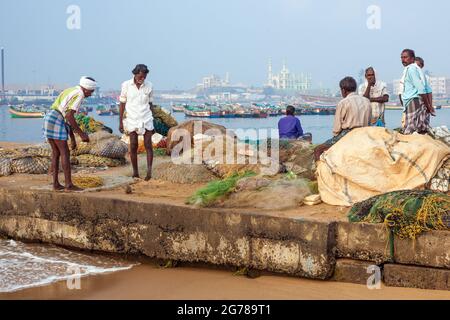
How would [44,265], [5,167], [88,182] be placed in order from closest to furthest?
[44,265], [88,182], [5,167]

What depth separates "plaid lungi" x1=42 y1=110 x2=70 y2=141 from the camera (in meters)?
8.22

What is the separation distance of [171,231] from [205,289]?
3.20 ft

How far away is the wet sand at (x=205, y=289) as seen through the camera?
20.0 ft

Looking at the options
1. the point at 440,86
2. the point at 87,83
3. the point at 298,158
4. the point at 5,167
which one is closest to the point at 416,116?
the point at 298,158

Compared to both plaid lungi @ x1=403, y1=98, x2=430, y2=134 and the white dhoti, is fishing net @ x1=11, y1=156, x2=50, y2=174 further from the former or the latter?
plaid lungi @ x1=403, y1=98, x2=430, y2=134

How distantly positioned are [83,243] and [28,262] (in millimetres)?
695

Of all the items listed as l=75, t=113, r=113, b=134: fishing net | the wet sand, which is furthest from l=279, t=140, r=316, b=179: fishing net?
l=75, t=113, r=113, b=134: fishing net

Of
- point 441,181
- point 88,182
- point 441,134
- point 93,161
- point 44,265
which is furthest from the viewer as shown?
point 93,161

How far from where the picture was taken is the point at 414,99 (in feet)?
27.3

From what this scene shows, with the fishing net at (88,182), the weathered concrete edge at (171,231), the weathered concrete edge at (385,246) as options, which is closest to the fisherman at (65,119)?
the fishing net at (88,182)

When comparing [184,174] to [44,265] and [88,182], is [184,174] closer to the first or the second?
[88,182]
